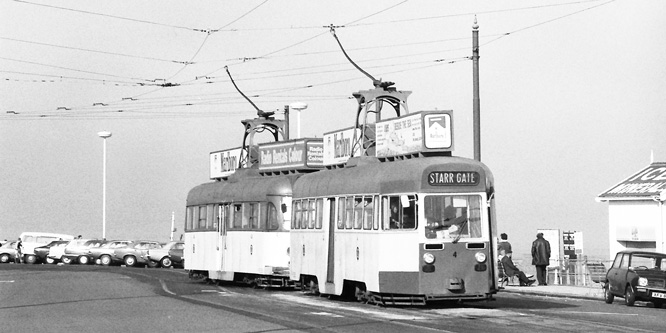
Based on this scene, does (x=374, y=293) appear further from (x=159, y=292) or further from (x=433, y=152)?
(x=159, y=292)

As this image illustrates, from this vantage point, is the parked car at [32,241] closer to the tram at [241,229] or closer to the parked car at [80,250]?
the parked car at [80,250]

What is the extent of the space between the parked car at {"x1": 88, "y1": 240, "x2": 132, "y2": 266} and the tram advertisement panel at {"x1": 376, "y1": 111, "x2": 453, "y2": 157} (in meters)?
42.7

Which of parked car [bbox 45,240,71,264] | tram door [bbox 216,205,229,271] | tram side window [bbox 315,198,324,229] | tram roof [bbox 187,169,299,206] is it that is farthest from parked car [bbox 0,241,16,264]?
tram side window [bbox 315,198,324,229]

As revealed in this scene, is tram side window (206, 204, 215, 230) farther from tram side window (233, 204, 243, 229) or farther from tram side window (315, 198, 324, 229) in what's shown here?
tram side window (315, 198, 324, 229)

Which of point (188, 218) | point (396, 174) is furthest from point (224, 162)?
point (396, 174)

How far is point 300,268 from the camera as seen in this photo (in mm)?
31453

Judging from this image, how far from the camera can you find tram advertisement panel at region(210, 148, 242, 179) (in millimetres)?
41250

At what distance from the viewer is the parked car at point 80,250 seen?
227 ft

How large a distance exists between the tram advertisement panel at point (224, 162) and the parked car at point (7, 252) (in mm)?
36795

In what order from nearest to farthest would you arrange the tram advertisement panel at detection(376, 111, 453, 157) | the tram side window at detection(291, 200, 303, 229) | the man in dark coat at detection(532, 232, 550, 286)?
the tram advertisement panel at detection(376, 111, 453, 157), the tram side window at detection(291, 200, 303, 229), the man in dark coat at detection(532, 232, 550, 286)

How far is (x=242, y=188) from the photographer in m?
36.7

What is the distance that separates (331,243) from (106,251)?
41684mm

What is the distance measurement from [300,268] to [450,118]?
7380 millimetres

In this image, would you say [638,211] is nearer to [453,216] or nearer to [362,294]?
[362,294]
